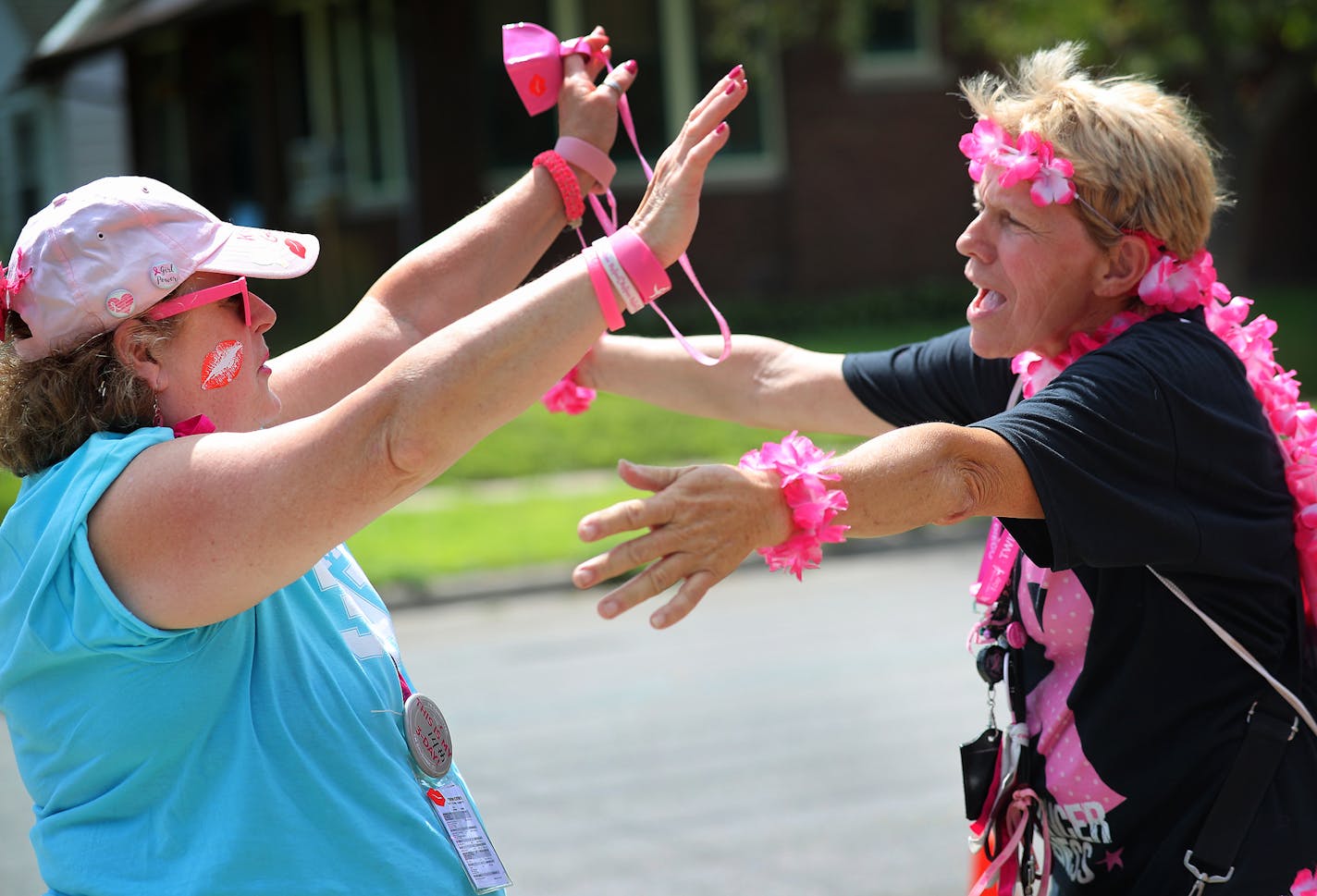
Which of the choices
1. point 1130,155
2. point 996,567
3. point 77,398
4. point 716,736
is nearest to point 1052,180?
point 1130,155

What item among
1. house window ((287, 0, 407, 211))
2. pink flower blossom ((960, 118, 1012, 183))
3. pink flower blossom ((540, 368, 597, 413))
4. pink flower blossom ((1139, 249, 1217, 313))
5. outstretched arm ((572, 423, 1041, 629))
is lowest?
house window ((287, 0, 407, 211))

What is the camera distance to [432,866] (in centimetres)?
229

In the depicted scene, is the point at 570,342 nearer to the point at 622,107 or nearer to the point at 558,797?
the point at 622,107

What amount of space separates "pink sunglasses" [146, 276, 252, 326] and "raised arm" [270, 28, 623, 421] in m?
0.45

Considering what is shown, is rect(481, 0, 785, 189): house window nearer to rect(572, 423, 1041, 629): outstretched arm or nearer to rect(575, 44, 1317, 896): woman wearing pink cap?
rect(575, 44, 1317, 896): woman wearing pink cap

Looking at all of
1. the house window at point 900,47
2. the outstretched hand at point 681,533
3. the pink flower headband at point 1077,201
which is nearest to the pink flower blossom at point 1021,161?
the pink flower headband at point 1077,201

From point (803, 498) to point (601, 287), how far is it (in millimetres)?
393

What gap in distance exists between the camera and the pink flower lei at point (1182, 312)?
101 inches

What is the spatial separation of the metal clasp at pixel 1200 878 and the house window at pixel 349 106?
18.2 metres

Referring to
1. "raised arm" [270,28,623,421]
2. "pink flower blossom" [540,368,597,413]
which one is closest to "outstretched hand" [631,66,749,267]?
"raised arm" [270,28,623,421]

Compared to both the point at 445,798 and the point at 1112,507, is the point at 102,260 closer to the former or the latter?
the point at 445,798

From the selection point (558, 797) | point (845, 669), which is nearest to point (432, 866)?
point (558, 797)

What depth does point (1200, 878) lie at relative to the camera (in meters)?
2.45

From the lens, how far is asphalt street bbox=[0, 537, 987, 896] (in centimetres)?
534
